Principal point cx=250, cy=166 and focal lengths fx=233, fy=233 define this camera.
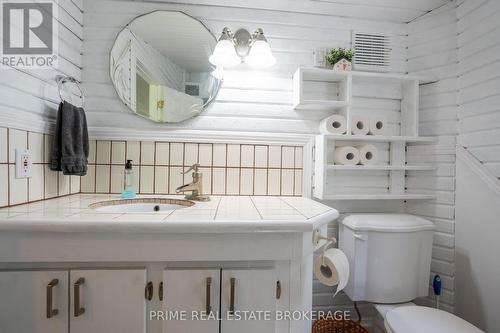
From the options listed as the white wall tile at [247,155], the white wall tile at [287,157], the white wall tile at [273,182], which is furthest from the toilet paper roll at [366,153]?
the white wall tile at [247,155]

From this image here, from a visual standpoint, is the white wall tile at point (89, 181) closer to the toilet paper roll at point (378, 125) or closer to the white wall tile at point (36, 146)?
the white wall tile at point (36, 146)

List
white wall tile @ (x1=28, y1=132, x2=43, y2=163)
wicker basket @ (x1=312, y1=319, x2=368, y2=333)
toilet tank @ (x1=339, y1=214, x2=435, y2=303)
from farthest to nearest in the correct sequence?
wicker basket @ (x1=312, y1=319, x2=368, y2=333)
toilet tank @ (x1=339, y1=214, x2=435, y2=303)
white wall tile @ (x1=28, y1=132, x2=43, y2=163)

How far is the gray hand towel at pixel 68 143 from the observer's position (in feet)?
3.97

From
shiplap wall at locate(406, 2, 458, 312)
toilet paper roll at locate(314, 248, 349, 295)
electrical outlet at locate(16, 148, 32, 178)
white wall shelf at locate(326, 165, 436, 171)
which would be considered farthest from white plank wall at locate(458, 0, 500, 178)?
electrical outlet at locate(16, 148, 32, 178)

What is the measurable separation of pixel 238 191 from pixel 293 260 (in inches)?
29.3

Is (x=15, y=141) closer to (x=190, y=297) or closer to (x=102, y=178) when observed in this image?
(x=102, y=178)

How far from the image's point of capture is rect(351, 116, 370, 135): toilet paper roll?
1561mm

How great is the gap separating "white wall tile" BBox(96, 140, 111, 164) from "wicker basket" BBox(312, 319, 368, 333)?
5.58 ft

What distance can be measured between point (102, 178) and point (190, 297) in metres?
1.05

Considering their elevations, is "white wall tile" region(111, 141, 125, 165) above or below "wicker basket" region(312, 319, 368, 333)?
above

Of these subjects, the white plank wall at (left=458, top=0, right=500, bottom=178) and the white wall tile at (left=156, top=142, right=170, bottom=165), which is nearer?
the white plank wall at (left=458, top=0, right=500, bottom=178)

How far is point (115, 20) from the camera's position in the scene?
59.1 inches

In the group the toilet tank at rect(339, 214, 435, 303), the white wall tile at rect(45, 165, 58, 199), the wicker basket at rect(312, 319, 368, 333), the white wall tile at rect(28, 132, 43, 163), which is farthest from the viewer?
the wicker basket at rect(312, 319, 368, 333)

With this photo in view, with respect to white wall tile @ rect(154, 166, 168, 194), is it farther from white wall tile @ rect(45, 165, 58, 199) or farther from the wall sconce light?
the wall sconce light
